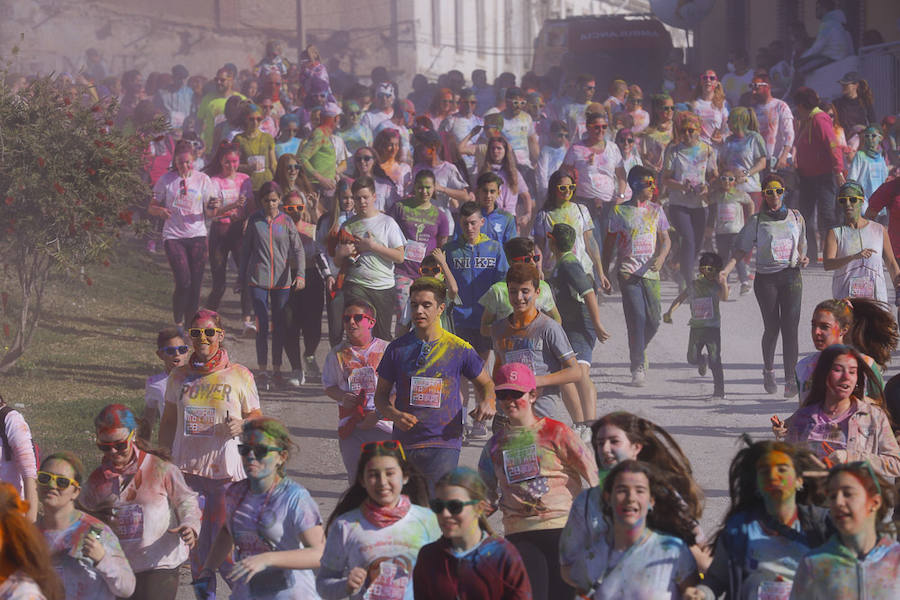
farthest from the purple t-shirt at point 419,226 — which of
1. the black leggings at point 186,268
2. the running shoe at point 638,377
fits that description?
the black leggings at point 186,268

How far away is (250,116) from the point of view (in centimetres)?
1528

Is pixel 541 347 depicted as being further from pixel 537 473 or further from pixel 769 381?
pixel 769 381

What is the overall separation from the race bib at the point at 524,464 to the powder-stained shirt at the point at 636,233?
19.2 ft

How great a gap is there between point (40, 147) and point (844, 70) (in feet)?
46.1

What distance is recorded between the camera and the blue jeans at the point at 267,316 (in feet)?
41.0

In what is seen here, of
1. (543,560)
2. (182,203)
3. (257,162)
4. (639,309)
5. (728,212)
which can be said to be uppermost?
(257,162)

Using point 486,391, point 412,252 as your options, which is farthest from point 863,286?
point 486,391

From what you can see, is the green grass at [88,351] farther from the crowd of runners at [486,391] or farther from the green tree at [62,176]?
the green tree at [62,176]

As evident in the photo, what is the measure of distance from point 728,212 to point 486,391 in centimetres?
746

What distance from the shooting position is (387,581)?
570 cm

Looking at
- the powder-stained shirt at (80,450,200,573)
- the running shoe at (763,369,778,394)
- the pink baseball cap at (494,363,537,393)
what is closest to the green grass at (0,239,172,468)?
the powder-stained shirt at (80,450,200,573)

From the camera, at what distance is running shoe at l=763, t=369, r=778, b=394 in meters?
11.9

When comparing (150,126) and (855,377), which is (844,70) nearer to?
(150,126)

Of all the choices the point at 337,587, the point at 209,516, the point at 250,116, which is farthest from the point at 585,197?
the point at 337,587
